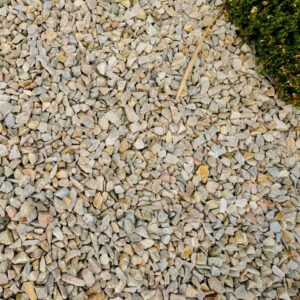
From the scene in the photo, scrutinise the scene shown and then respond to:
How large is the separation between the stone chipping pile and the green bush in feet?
0.34

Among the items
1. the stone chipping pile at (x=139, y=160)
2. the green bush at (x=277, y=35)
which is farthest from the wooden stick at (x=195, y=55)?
the green bush at (x=277, y=35)

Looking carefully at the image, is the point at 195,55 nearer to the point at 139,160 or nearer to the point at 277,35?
the point at 277,35

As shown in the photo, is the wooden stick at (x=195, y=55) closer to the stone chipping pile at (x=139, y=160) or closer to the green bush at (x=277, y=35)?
the stone chipping pile at (x=139, y=160)

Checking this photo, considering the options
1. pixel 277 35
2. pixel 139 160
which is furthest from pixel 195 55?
pixel 139 160

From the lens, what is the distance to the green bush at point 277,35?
10.00 feet

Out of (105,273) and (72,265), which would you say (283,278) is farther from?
(72,265)

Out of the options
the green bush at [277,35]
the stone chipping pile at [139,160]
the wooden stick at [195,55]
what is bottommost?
the stone chipping pile at [139,160]

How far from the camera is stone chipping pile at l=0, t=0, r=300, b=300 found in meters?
2.64

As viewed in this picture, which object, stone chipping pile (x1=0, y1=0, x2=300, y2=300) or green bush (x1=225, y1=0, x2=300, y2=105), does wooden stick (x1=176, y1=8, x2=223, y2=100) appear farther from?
green bush (x1=225, y1=0, x2=300, y2=105)

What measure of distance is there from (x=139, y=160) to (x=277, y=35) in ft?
4.11

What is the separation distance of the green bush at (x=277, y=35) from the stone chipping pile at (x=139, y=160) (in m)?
0.10

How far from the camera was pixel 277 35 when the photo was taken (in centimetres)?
312

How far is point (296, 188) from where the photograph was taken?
3037 millimetres

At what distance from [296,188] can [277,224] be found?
295 millimetres
